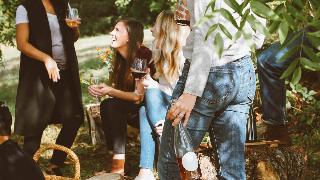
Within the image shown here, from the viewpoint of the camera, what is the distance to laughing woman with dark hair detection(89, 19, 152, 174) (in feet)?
15.6

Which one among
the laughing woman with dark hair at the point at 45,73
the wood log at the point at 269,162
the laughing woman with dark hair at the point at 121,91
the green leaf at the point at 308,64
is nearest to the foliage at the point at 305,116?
the wood log at the point at 269,162

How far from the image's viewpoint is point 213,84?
105 inches

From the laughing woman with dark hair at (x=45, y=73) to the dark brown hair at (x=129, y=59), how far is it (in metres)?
0.37

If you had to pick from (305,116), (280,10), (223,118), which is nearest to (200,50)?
(223,118)

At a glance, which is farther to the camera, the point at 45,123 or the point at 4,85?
the point at 4,85

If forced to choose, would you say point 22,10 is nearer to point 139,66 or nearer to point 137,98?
point 139,66

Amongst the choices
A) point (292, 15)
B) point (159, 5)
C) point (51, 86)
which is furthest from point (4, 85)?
point (292, 15)

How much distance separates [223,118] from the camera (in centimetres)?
282

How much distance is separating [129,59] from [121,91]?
1.01ft

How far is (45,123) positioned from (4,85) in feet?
23.1

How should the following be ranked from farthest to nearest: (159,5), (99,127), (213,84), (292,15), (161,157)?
(159,5)
(99,127)
(161,157)
(213,84)
(292,15)

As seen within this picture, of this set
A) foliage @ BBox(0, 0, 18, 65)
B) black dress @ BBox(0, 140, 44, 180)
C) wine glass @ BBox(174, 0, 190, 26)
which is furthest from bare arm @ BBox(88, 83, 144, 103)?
foliage @ BBox(0, 0, 18, 65)

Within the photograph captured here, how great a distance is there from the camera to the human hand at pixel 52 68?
173 inches

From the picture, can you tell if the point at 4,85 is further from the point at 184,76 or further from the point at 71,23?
the point at 184,76
